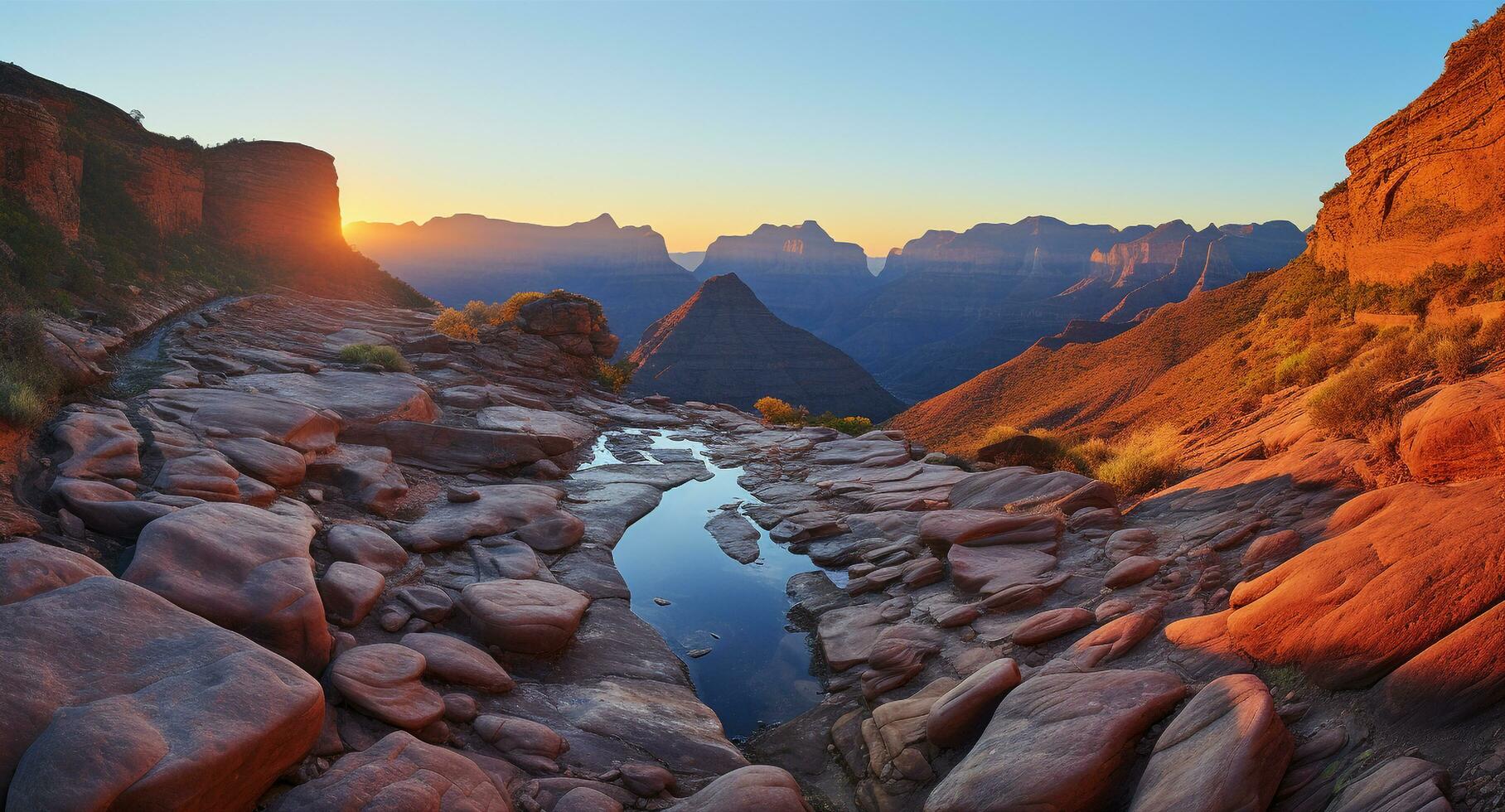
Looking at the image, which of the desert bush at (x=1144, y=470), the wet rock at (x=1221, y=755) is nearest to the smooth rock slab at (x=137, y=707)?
the wet rock at (x=1221, y=755)

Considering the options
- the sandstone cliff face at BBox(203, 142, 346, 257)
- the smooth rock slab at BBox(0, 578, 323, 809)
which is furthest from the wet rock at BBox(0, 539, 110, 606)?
the sandstone cliff face at BBox(203, 142, 346, 257)

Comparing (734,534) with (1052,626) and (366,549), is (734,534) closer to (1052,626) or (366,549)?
(366,549)

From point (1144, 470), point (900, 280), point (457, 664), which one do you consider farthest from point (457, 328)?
point (900, 280)

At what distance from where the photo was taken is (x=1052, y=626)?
7492 millimetres

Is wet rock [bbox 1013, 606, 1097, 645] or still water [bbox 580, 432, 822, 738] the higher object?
wet rock [bbox 1013, 606, 1097, 645]

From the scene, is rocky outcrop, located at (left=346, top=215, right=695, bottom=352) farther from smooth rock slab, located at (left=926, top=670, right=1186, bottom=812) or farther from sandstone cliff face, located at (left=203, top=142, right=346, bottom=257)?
smooth rock slab, located at (left=926, top=670, right=1186, bottom=812)

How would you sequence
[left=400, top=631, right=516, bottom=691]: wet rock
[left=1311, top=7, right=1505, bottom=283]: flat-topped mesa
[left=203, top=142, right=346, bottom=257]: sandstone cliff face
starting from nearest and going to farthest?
1. [left=400, top=631, right=516, bottom=691]: wet rock
2. [left=1311, top=7, right=1505, bottom=283]: flat-topped mesa
3. [left=203, top=142, right=346, bottom=257]: sandstone cliff face

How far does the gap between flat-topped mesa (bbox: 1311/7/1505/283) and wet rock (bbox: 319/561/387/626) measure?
21792 millimetres

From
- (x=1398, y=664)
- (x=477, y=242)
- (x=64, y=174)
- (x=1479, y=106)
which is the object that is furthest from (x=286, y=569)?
(x=477, y=242)

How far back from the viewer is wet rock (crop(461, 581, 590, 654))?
7.43m

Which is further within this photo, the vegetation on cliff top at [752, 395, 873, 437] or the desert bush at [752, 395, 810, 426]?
the desert bush at [752, 395, 810, 426]

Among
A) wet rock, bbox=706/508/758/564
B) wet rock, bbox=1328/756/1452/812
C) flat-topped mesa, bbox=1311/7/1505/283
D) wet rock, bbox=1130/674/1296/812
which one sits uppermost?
flat-topped mesa, bbox=1311/7/1505/283

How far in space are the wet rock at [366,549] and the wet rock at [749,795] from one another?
14.8 ft

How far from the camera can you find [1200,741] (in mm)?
4684
